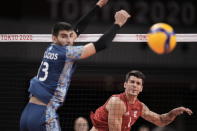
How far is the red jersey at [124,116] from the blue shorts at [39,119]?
6.34 feet

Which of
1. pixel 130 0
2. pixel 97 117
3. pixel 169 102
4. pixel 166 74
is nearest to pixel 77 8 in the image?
pixel 130 0

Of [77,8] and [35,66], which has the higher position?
[77,8]

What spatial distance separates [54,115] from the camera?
7.45 metres

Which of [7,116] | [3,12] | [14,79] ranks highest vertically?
[3,12]

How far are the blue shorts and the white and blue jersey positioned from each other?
0.38 feet

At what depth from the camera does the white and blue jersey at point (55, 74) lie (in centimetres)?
742

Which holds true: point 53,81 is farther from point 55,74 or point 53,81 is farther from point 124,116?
point 124,116

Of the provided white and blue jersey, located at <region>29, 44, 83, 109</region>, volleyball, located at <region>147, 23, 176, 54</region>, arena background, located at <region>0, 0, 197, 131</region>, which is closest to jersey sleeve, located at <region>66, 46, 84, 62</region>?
white and blue jersey, located at <region>29, 44, 83, 109</region>

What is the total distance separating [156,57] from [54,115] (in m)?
7.69

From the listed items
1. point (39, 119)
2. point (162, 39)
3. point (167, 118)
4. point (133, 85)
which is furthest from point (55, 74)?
point (167, 118)

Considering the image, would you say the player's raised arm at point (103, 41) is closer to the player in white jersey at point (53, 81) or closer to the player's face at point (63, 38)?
the player in white jersey at point (53, 81)

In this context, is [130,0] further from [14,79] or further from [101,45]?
[101,45]

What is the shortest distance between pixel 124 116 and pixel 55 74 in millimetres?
2055

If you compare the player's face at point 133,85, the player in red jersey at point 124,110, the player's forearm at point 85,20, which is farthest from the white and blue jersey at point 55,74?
the player's face at point 133,85
